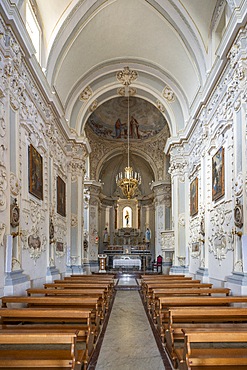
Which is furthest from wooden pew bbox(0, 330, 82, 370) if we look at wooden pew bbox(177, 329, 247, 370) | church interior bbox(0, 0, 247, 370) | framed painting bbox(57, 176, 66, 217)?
framed painting bbox(57, 176, 66, 217)

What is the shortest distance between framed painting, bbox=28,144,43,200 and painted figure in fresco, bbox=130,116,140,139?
1536 cm

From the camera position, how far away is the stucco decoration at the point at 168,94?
56.5 ft

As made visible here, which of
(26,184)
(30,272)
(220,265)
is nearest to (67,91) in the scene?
(26,184)

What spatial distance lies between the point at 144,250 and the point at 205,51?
15.9 metres

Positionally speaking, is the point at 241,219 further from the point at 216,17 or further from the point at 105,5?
the point at 105,5

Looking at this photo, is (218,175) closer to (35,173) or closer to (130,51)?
(35,173)

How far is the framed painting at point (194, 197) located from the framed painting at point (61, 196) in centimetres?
507

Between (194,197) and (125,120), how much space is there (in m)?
12.6

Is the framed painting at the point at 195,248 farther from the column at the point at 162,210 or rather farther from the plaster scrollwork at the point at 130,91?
the column at the point at 162,210

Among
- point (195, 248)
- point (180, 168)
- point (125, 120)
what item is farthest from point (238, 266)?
point (125, 120)

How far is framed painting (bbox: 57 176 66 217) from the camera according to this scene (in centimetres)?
1436

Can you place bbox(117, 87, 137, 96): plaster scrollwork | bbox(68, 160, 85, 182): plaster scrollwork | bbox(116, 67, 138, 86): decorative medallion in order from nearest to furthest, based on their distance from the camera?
bbox(68, 160, 85, 182): plaster scrollwork → bbox(116, 67, 138, 86): decorative medallion → bbox(117, 87, 137, 96): plaster scrollwork

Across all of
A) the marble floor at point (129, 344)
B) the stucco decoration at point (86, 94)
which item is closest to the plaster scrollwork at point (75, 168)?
the stucco decoration at point (86, 94)

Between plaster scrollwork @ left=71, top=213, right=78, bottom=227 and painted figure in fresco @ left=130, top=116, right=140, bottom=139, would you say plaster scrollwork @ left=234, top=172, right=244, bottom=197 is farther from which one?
painted figure in fresco @ left=130, top=116, right=140, bottom=139
